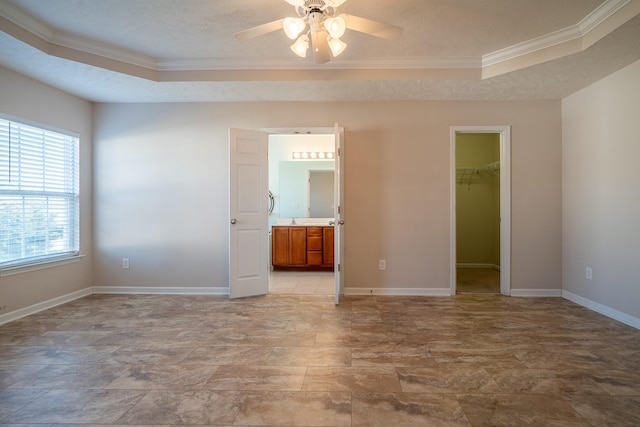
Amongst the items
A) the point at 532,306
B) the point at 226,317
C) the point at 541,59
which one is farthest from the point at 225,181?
the point at 532,306

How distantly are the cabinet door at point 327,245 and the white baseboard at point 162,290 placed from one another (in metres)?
2.00

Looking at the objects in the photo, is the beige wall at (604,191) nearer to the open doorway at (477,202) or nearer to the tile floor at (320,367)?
the tile floor at (320,367)

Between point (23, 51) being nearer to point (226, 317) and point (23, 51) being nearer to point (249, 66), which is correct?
point (249, 66)

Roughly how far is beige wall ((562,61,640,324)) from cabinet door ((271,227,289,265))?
4.05 metres

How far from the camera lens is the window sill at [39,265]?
10.0ft

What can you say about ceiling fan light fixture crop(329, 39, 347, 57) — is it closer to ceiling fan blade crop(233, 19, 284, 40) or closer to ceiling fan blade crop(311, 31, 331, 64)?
ceiling fan blade crop(311, 31, 331, 64)

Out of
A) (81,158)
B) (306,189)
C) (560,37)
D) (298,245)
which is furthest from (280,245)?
(560,37)

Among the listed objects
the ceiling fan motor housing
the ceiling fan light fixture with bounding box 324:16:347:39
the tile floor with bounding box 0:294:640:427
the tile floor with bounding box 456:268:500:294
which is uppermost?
the ceiling fan motor housing

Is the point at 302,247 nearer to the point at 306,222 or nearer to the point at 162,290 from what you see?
the point at 306,222

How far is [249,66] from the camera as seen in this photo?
337 centimetres

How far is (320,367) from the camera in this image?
7.02 ft

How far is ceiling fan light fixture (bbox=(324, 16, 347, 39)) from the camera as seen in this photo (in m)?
2.03

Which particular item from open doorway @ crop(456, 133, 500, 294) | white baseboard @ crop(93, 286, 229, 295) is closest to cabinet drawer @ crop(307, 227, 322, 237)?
white baseboard @ crop(93, 286, 229, 295)

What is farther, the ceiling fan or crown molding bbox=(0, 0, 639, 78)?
crown molding bbox=(0, 0, 639, 78)
